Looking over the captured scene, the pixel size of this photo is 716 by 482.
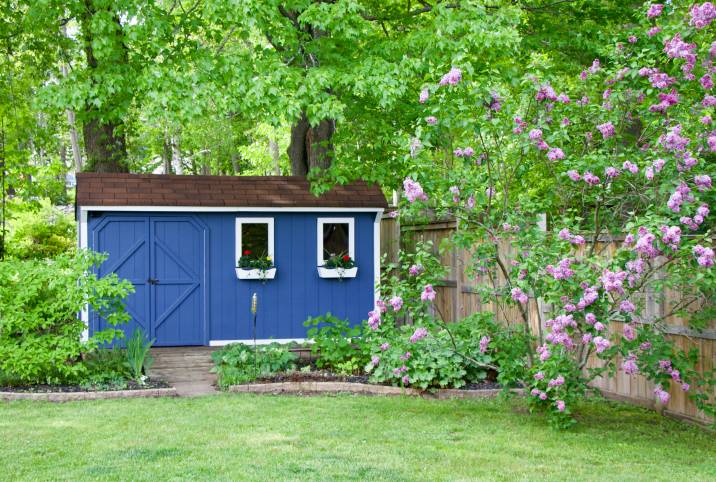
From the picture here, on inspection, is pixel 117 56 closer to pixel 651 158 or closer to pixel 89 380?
pixel 89 380

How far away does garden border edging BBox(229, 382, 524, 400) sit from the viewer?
829 cm

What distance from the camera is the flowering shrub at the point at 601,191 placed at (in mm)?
6039

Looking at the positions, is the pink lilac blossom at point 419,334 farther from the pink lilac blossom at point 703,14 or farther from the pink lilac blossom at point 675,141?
the pink lilac blossom at point 703,14

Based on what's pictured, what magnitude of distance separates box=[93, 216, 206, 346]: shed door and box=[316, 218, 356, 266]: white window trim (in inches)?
63.2

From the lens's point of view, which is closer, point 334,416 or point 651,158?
point 651,158

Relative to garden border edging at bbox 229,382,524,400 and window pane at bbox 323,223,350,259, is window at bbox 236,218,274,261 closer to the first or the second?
window pane at bbox 323,223,350,259

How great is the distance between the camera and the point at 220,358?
378 inches

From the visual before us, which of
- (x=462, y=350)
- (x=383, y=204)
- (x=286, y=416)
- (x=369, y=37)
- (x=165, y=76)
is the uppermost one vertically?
(x=369, y=37)

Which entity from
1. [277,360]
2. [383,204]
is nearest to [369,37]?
[383,204]

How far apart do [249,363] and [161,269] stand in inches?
117

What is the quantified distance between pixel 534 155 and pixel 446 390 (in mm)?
2557

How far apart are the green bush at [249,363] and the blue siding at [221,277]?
6.89 ft

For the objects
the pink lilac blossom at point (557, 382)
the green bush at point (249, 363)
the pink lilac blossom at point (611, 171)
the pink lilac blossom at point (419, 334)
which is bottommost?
the green bush at point (249, 363)

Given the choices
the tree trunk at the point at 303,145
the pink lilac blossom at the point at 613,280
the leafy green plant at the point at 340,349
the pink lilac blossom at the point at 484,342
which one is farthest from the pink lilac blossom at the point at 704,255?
the tree trunk at the point at 303,145
